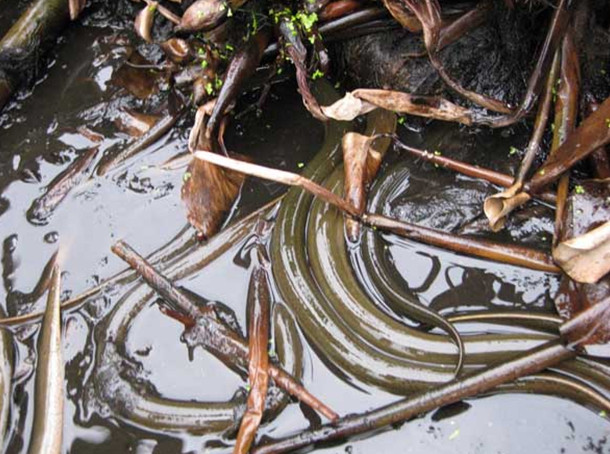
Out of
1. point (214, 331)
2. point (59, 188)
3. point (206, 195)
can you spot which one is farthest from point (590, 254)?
point (59, 188)

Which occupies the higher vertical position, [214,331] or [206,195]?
[206,195]

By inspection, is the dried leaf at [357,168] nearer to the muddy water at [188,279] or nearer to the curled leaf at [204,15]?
the muddy water at [188,279]

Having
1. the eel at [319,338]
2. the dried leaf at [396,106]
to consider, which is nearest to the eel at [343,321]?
the eel at [319,338]

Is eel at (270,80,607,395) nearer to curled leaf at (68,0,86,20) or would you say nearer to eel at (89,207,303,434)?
eel at (89,207,303,434)

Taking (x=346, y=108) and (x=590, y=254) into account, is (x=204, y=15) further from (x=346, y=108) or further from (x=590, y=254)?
(x=590, y=254)

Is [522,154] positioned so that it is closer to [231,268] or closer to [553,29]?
[553,29]

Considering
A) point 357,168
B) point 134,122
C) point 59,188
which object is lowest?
point 357,168
